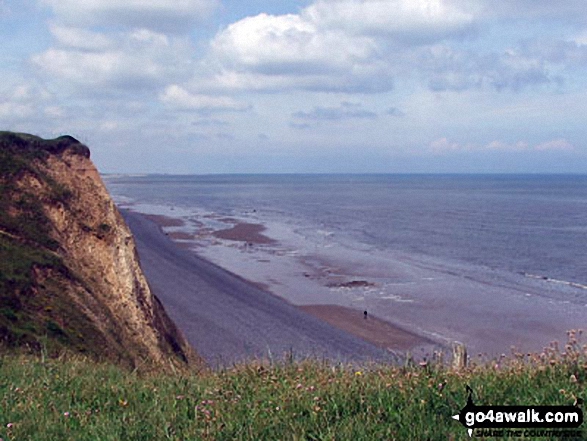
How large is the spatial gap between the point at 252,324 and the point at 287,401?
25047 mm

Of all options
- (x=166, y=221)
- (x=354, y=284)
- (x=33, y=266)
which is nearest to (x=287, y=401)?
(x=33, y=266)

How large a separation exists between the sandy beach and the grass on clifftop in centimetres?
1516

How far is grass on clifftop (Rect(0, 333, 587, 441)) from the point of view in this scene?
5336 millimetres

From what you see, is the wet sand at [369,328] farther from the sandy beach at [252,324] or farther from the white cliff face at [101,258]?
the white cliff face at [101,258]

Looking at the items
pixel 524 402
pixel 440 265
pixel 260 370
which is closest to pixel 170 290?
pixel 440 265

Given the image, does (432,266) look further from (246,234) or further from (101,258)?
(101,258)

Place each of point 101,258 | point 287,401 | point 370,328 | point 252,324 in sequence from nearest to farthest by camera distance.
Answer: point 287,401 → point 101,258 → point 252,324 → point 370,328

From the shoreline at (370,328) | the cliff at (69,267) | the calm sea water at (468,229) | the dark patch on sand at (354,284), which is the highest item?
the cliff at (69,267)

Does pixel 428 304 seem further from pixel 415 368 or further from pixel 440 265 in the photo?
pixel 415 368

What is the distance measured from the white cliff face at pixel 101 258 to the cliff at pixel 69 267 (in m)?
0.03

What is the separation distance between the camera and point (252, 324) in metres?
30.7

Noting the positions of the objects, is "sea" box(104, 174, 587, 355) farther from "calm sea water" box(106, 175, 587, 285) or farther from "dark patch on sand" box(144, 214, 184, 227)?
"dark patch on sand" box(144, 214, 184, 227)

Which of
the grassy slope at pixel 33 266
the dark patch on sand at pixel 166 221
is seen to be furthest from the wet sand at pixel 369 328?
the dark patch on sand at pixel 166 221

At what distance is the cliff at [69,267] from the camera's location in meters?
13.9
